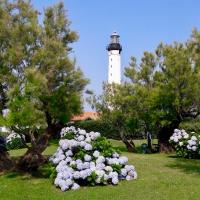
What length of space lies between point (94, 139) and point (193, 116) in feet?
30.3

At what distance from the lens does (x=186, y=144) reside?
63.3ft

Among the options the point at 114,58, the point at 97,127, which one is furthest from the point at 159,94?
the point at 114,58

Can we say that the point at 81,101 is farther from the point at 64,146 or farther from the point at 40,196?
the point at 40,196

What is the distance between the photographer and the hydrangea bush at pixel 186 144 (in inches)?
746

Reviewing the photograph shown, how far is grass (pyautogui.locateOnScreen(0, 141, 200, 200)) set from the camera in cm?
1072

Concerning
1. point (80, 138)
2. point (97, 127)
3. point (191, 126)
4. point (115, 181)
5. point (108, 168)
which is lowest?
point (115, 181)

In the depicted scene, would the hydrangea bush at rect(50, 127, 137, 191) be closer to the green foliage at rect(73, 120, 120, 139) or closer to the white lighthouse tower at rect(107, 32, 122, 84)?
the green foliage at rect(73, 120, 120, 139)

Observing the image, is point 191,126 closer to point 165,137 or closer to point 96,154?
point 165,137

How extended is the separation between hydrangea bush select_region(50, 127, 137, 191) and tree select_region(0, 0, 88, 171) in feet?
3.58

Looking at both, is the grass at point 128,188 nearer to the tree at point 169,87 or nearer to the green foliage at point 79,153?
the green foliage at point 79,153

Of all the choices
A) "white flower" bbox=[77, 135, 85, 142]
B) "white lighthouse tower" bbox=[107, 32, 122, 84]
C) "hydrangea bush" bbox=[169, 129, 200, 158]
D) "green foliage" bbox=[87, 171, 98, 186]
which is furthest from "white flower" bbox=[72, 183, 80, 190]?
"white lighthouse tower" bbox=[107, 32, 122, 84]

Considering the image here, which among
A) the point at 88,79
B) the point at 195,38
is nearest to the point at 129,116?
the point at 195,38

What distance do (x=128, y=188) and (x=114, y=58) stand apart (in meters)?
47.2

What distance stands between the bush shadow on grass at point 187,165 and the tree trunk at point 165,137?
9.89 ft
